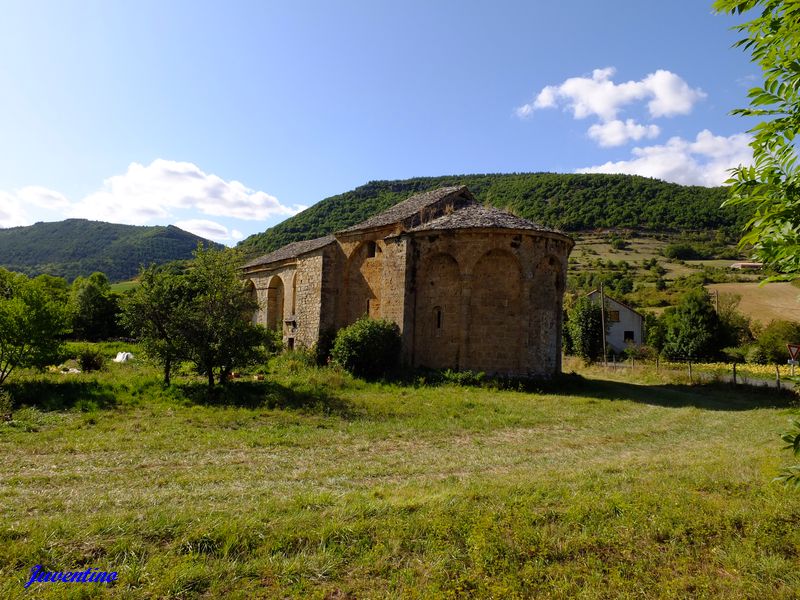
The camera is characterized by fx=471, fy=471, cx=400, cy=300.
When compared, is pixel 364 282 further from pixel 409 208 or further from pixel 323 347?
pixel 409 208

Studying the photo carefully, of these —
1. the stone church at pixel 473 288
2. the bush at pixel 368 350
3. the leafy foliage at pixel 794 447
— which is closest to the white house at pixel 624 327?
the stone church at pixel 473 288

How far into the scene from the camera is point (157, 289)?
14.7 metres

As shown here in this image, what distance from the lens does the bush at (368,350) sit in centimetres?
1834

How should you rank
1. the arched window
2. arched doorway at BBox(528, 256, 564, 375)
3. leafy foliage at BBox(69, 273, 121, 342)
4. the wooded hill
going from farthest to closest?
the wooded hill
leafy foliage at BBox(69, 273, 121, 342)
the arched window
arched doorway at BBox(528, 256, 564, 375)

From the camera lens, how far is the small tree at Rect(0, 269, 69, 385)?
1317 cm

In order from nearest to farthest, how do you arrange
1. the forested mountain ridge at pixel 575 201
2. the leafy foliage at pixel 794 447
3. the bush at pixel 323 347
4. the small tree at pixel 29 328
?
1. the leafy foliage at pixel 794 447
2. the small tree at pixel 29 328
3. the bush at pixel 323 347
4. the forested mountain ridge at pixel 575 201

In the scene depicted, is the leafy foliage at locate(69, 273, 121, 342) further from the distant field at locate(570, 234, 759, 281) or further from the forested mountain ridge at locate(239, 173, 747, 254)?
the distant field at locate(570, 234, 759, 281)

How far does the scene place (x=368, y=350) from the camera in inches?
721

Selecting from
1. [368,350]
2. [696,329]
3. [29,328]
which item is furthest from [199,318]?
[696,329]

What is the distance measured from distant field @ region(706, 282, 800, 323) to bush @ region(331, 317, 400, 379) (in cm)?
4386

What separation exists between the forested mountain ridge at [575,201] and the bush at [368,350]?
160 feet

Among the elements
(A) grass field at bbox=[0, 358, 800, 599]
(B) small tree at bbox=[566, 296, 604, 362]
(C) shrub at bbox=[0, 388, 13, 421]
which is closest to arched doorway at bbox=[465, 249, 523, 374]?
(A) grass field at bbox=[0, 358, 800, 599]

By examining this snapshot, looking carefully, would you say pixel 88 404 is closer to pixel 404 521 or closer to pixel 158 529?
pixel 158 529

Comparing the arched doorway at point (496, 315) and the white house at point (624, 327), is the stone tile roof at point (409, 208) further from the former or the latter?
the white house at point (624, 327)
